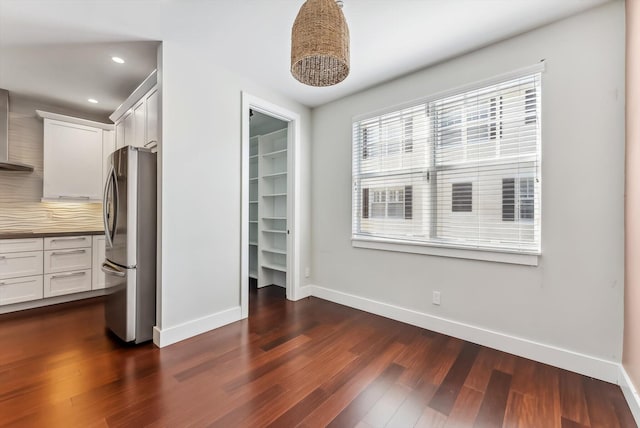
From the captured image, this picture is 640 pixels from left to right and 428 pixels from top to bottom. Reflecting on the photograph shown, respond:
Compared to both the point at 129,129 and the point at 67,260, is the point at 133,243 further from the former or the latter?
the point at 67,260

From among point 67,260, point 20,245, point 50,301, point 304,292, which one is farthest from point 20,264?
point 304,292

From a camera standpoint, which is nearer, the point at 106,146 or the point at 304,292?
the point at 304,292

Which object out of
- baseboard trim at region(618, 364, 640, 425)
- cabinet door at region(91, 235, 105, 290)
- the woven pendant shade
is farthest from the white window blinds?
cabinet door at region(91, 235, 105, 290)

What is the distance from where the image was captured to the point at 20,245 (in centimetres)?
310

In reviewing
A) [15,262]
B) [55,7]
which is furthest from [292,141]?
[15,262]

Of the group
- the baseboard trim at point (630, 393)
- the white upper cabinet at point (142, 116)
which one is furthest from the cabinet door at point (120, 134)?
the baseboard trim at point (630, 393)

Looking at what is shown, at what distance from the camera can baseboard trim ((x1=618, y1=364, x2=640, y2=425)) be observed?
4.98 ft

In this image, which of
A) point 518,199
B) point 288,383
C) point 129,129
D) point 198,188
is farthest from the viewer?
point 129,129

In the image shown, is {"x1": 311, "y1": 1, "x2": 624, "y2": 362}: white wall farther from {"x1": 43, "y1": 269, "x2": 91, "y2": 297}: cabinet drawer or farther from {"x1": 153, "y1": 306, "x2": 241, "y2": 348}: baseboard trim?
{"x1": 43, "y1": 269, "x2": 91, "y2": 297}: cabinet drawer

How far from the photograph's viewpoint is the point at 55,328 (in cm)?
268

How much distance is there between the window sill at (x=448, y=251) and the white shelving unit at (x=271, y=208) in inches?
61.5

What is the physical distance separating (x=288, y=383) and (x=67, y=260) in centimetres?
341

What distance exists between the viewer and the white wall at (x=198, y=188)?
2391 millimetres

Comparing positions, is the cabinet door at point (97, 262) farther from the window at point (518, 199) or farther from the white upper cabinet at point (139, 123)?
the window at point (518, 199)
